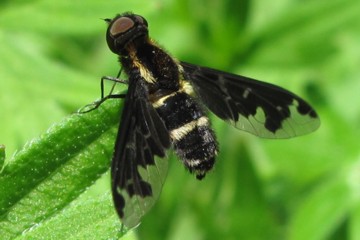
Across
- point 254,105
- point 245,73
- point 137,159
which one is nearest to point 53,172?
point 137,159

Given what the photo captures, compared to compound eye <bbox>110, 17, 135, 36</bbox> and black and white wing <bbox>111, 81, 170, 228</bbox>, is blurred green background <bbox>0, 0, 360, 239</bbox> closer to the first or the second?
compound eye <bbox>110, 17, 135, 36</bbox>

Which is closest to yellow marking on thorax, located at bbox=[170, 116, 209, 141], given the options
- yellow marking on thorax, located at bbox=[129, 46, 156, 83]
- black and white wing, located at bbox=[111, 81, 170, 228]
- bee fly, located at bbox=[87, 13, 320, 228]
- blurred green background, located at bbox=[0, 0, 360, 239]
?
bee fly, located at bbox=[87, 13, 320, 228]

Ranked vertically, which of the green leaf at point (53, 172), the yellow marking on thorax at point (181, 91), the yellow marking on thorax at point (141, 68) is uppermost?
the green leaf at point (53, 172)

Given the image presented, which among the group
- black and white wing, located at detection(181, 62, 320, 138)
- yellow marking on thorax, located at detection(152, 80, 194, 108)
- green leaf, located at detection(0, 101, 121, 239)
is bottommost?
black and white wing, located at detection(181, 62, 320, 138)

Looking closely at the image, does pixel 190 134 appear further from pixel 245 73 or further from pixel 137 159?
pixel 245 73

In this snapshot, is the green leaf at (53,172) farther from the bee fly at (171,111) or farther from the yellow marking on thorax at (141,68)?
the yellow marking on thorax at (141,68)

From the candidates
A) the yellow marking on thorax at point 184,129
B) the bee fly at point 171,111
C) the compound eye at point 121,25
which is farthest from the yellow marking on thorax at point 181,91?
the compound eye at point 121,25

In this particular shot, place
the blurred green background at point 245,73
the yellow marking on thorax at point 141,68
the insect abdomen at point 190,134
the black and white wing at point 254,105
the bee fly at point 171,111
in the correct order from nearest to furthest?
1. the bee fly at point 171,111
2. the insect abdomen at point 190,134
3. the yellow marking on thorax at point 141,68
4. the black and white wing at point 254,105
5. the blurred green background at point 245,73
